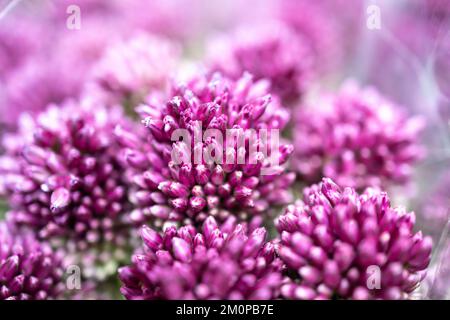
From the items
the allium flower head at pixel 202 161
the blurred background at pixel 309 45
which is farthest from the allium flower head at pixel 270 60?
the allium flower head at pixel 202 161

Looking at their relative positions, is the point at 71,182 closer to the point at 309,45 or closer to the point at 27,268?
the point at 27,268

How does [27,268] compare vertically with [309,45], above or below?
below

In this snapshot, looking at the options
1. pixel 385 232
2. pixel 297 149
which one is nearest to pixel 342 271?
pixel 385 232

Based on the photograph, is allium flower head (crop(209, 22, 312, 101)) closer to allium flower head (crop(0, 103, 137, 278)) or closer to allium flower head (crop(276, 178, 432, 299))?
allium flower head (crop(0, 103, 137, 278))

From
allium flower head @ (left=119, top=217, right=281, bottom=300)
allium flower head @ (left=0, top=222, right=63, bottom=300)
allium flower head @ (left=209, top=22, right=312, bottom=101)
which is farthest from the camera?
allium flower head @ (left=209, top=22, right=312, bottom=101)

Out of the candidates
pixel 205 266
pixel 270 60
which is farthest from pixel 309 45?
pixel 205 266

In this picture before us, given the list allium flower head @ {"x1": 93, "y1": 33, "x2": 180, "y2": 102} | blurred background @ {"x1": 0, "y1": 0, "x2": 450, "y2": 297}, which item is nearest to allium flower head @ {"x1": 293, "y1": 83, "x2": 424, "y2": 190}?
blurred background @ {"x1": 0, "y1": 0, "x2": 450, "y2": 297}

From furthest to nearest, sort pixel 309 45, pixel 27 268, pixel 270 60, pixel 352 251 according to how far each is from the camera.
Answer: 1. pixel 309 45
2. pixel 270 60
3. pixel 27 268
4. pixel 352 251
